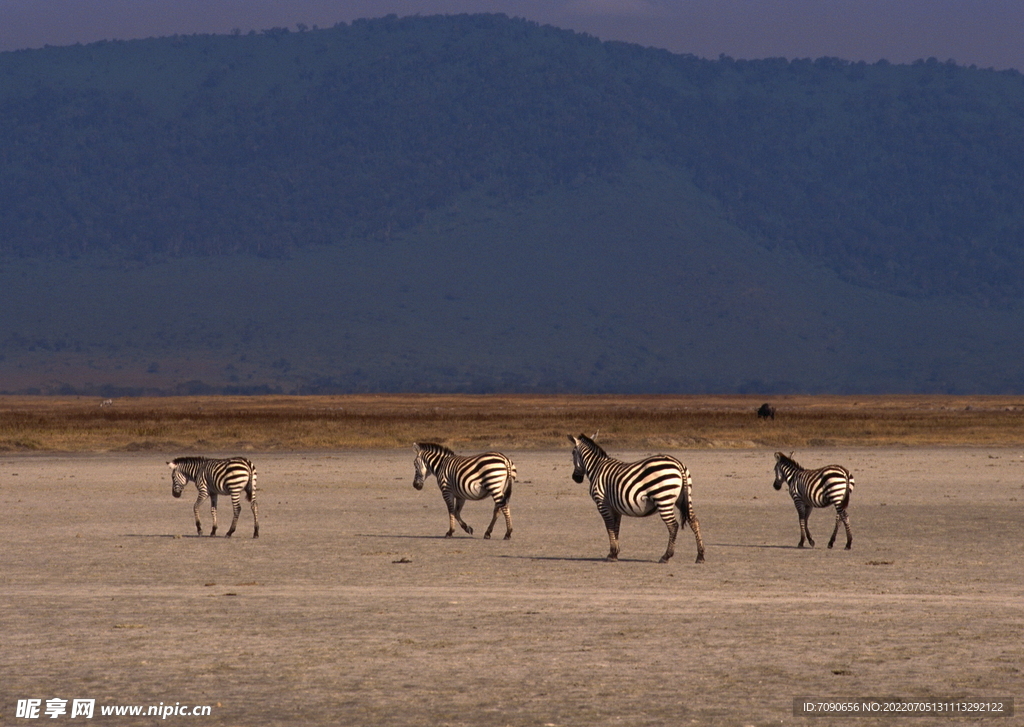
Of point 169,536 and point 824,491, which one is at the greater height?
point 824,491

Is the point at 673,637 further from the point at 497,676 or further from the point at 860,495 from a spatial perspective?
the point at 860,495

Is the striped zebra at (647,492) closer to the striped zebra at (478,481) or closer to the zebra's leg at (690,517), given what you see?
the zebra's leg at (690,517)

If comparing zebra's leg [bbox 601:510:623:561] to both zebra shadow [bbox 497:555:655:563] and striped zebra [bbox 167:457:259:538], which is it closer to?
zebra shadow [bbox 497:555:655:563]

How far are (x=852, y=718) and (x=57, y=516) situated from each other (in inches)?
839

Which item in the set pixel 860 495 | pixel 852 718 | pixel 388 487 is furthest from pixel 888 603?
pixel 388 487

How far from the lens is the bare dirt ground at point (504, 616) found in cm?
1170

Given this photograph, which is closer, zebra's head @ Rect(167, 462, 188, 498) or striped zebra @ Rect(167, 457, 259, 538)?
striped zebra @ Rect(167, 457, 259, 538)

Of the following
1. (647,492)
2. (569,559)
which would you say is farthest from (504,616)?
(569,559)

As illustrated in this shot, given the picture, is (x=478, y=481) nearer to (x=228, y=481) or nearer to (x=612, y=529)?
(x=612, y=529)

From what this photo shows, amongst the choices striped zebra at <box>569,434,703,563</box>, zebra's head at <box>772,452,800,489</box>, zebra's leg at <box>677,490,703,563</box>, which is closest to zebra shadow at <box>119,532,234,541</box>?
striped zebra at <box>569,434,703,563</box>

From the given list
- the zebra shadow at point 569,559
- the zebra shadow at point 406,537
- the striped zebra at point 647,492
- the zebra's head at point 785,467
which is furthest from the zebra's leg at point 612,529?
the zebra's head at point 785,467

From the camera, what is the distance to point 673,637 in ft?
47.3

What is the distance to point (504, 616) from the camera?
51.8 ft

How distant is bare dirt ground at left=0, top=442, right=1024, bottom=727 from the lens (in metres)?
11.7
